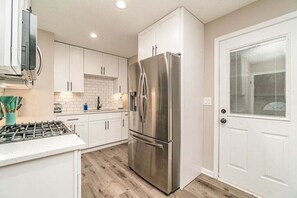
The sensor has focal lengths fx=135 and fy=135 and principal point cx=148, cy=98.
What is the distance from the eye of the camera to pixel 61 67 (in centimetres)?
296

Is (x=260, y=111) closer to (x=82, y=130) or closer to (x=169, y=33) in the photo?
(x=169, y=33)

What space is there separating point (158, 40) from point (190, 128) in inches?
56.6

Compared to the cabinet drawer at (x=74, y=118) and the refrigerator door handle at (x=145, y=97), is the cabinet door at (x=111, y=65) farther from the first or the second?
the refrigerator door handle at (x=145, y=97)

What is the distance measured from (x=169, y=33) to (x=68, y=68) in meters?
2.38

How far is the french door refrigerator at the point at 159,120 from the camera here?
1.71 metres

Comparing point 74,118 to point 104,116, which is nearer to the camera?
point 74,118

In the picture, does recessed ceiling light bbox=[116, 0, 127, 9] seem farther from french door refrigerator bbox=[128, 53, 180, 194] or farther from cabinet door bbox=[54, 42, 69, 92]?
cabinet door bbox=[54, 42, 69, 92]

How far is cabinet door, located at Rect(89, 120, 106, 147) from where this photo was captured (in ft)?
10.2

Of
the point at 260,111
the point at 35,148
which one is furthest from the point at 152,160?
the point at 260,111

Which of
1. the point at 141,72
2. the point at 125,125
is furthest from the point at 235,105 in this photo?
the point at 125,125

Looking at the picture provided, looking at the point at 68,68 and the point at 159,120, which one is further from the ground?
the point at 68,68

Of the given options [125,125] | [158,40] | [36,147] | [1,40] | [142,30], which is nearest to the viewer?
[1,40]

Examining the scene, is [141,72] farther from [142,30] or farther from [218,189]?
[218,189]

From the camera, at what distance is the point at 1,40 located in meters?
0.62
